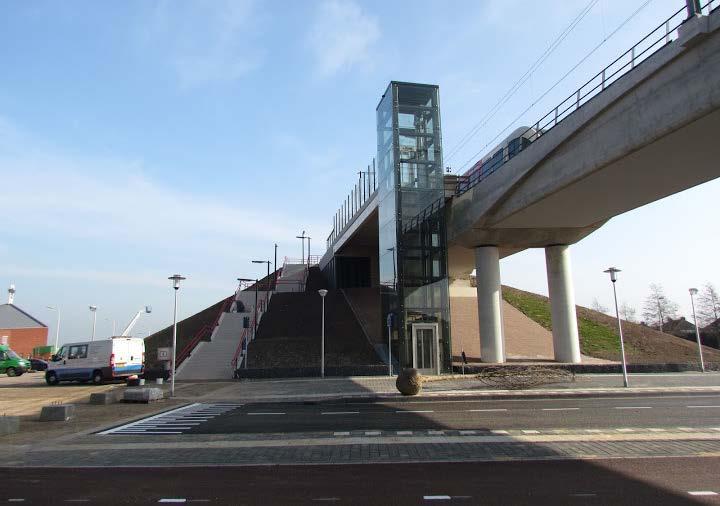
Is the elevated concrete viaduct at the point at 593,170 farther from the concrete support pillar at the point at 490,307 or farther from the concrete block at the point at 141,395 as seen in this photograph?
the concrete block at the point at 141,395

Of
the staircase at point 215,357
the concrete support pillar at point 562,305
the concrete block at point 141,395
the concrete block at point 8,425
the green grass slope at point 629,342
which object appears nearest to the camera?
the concrete block at point 8,425

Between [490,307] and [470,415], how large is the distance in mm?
18217

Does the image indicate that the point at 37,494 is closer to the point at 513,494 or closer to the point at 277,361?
the point at 513,494

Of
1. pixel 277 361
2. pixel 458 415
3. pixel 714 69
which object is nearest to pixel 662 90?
pixel 714 69

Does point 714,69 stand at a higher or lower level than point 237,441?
higher

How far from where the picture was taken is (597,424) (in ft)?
40.1

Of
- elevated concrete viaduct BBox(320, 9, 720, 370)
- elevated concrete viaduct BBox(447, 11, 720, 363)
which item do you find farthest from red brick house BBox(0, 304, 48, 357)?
elevated concrete viaduct BBox(447, 11, 720, 363)

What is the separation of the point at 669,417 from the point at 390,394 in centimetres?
914

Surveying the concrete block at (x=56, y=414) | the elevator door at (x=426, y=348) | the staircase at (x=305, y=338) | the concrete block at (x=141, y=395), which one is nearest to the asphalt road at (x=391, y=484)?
the concrete block at (x=56, y=414)

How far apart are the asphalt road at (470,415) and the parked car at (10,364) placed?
29912 millimetres

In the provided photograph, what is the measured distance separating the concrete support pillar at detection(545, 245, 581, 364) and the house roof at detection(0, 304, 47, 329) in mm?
76131

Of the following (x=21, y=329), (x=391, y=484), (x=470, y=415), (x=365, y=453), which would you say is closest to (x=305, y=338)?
(x=470, y=415)

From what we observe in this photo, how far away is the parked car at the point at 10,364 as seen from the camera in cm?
3869

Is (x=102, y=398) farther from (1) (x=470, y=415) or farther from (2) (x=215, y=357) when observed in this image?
(2) (x=215, y=357)
